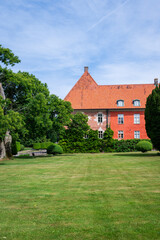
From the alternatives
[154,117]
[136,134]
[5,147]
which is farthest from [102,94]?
[5,147]

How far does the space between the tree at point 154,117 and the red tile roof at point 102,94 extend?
1824 centimetres

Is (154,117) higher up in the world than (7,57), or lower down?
lower down

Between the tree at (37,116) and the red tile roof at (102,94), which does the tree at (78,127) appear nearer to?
the red tile roof at (102,94)

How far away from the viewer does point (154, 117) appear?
29531mm

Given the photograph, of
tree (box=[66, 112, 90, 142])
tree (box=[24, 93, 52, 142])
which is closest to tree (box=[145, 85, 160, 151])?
tree (box=[24, 93, 52, 142])

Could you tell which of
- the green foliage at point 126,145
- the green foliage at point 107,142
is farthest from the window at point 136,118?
the green foliage at point 107,142

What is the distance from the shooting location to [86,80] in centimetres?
5269

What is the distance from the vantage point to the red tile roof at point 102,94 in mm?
49031

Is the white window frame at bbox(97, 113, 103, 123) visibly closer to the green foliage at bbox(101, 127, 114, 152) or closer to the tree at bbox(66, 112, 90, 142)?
the green foliage at bbox(101, 127, 114, 152)

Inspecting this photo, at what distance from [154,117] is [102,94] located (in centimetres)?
2249

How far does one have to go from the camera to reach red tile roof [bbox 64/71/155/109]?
4903cm

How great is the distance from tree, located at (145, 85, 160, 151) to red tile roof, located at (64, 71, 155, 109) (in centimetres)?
1824

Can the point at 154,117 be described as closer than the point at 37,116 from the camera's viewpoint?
No

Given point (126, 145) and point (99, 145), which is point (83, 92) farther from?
point (126, 145)
